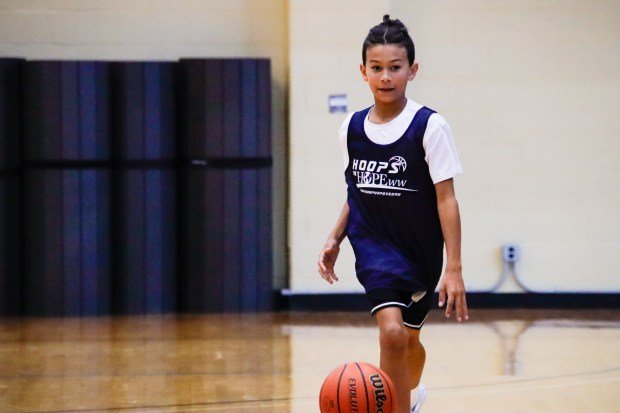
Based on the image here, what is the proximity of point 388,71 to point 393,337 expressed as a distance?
3.21 feet

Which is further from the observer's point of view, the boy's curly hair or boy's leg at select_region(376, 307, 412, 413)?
the boy's curly hair

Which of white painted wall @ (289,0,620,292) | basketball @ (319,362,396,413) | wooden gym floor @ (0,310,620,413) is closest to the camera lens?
basketball @ (319,362,396,413)

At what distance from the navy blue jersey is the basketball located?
386mm

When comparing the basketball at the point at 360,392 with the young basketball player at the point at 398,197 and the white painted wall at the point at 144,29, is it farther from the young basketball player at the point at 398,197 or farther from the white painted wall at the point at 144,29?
the white painted wall at the point at 144,29

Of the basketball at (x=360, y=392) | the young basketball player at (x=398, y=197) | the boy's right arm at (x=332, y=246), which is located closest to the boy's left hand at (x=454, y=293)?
the young basketball player at (x=398, y=197)

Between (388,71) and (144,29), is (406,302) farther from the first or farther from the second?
(144,29)

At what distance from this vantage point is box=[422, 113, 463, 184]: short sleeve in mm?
4289

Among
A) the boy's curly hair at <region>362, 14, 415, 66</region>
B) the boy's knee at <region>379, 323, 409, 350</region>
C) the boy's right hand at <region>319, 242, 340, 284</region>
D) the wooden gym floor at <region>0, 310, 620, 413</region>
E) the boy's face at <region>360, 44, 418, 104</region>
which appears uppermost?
the boy's curly hair at <region>362, 14, 415, 66</region>

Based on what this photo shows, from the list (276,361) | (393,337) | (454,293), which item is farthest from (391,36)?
(276,361)

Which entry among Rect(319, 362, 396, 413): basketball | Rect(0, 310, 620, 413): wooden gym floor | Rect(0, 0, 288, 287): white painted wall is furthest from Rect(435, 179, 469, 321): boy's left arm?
Rect(0, 0, 288, 287): white painted wall

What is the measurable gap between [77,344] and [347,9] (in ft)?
10.1

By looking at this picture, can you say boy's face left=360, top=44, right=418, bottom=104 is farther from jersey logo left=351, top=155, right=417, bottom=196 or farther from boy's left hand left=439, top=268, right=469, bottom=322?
boy's left hand left=439, top=268, right=469, bottom=322

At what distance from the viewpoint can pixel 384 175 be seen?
14.4ft

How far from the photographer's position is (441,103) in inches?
343
